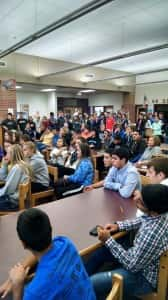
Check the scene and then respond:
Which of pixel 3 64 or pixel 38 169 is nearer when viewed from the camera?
pixel 38 169

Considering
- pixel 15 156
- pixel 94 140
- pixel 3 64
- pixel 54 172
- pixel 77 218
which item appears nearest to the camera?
pixel 77 218

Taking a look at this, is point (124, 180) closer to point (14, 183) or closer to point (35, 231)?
point (14, 183)

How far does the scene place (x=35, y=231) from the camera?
3.47 ft

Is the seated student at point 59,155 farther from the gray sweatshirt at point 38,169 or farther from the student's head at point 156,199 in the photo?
the student's head at point 156,199

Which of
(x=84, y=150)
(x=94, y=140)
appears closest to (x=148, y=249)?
(x=84, y=150)

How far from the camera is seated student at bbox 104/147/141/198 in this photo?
7.63 ft

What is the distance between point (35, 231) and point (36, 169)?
7.86 ft

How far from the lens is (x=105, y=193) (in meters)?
2.43

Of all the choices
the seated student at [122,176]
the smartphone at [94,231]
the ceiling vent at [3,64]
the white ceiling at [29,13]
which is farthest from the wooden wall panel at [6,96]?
the smartphone at [94,231]

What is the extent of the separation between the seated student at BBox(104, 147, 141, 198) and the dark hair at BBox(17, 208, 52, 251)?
A: 1.37 metres

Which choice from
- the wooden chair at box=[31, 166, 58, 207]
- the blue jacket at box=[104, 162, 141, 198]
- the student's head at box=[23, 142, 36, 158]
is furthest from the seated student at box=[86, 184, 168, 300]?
the student's head at box=[23, 142, 36, 158]

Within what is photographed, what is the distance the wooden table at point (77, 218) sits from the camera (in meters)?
1.43

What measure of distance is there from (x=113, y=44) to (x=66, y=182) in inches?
205

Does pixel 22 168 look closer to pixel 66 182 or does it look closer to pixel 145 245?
pixel 66 182
